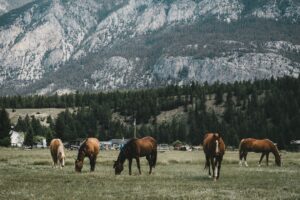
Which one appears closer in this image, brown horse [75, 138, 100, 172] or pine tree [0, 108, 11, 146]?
brown horse [75, 138, 100, 172]

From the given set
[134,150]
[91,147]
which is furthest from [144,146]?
[91,147]

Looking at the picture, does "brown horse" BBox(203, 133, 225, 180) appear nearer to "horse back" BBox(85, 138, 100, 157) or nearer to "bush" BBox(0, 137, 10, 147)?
"horse back" BBox(85, 138, 100, 157)

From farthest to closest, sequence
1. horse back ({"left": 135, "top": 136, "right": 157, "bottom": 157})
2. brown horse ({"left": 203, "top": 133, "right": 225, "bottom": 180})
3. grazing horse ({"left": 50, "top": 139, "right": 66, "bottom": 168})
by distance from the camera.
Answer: grazing horse ({"left": 50, "top": 139, "right": 66, "bottom": 168})
horse back ({"left": 135, "top": 136, "right": 157, "bottom": 157})
brown horse ({"left": 203, "top": 133, "right": 225, "bottom": 180})

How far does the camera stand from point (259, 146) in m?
59.9

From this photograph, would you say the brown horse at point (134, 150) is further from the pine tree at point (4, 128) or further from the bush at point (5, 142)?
the bush at point (5, 142)

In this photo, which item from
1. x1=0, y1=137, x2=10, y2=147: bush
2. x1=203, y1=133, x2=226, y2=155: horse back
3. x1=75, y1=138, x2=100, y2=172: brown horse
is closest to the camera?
x1=203, y1=133, x2=226, y2=155: horse back


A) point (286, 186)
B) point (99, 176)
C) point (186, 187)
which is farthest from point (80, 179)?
point (286, 186)

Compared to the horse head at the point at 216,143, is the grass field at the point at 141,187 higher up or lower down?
lower down

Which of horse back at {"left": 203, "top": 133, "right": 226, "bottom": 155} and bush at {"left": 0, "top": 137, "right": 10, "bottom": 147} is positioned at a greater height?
horse back at {"left": 203, "top": 133, "right": 226, "bottom": 155}

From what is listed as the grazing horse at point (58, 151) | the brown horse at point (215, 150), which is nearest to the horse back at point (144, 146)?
the brown horse at point (215, 150)

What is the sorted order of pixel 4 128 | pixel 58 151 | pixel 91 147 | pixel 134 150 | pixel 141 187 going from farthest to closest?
pixel 4 128
pixel 58 151
pixel 91 147
pixel 134 150
pixel 141 187

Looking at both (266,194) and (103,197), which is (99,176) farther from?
(266,194)

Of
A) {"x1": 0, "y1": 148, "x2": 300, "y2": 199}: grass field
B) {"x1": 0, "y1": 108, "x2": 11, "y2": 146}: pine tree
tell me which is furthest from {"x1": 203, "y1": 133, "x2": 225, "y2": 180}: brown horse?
{"x1": 0, "y1": 108, "x2": 11, "y2": 146}: pine tree

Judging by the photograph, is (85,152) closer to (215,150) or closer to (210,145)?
(210,145)
